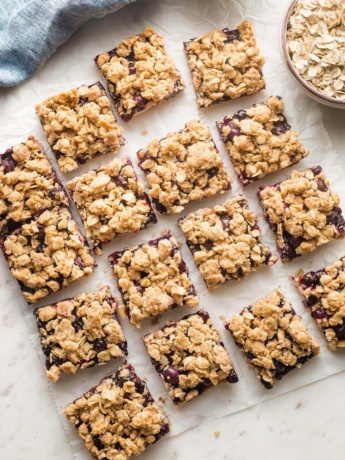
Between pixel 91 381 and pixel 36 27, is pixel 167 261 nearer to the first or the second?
pixel 91 381

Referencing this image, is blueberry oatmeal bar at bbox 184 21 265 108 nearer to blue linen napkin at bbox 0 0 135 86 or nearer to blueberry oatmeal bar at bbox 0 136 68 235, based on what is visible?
blue linen napkin at bbox 0 0 135 86

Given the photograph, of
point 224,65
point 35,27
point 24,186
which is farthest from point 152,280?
point 35,27

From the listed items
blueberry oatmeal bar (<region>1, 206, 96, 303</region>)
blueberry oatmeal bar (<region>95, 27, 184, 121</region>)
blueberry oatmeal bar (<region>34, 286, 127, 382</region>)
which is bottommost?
blueberry oatmeal bar (<region>34, 286, 127, 382</region>)

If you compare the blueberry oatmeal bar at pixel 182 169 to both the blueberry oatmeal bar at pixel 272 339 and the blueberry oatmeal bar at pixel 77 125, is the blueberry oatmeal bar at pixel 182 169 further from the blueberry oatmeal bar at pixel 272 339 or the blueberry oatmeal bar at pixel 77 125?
the blueberry oatmeal bar at pixel 272 339

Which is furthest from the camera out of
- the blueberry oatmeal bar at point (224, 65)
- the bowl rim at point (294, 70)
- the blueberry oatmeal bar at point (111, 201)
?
the blueberry oatmeal bar at point (224, 65)

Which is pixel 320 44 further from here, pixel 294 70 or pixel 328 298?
pixel 328 298

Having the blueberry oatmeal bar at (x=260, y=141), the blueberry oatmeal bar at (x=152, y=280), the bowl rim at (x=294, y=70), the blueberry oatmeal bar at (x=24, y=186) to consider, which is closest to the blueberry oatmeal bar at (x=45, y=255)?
the blueberry oatmeal bar at (x=24, y=186)

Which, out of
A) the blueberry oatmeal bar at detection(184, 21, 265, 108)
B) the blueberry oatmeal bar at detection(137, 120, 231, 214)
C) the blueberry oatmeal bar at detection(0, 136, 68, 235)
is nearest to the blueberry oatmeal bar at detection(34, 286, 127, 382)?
the blueberry oatmeal bar at detection(0, 136, 68, 235)
